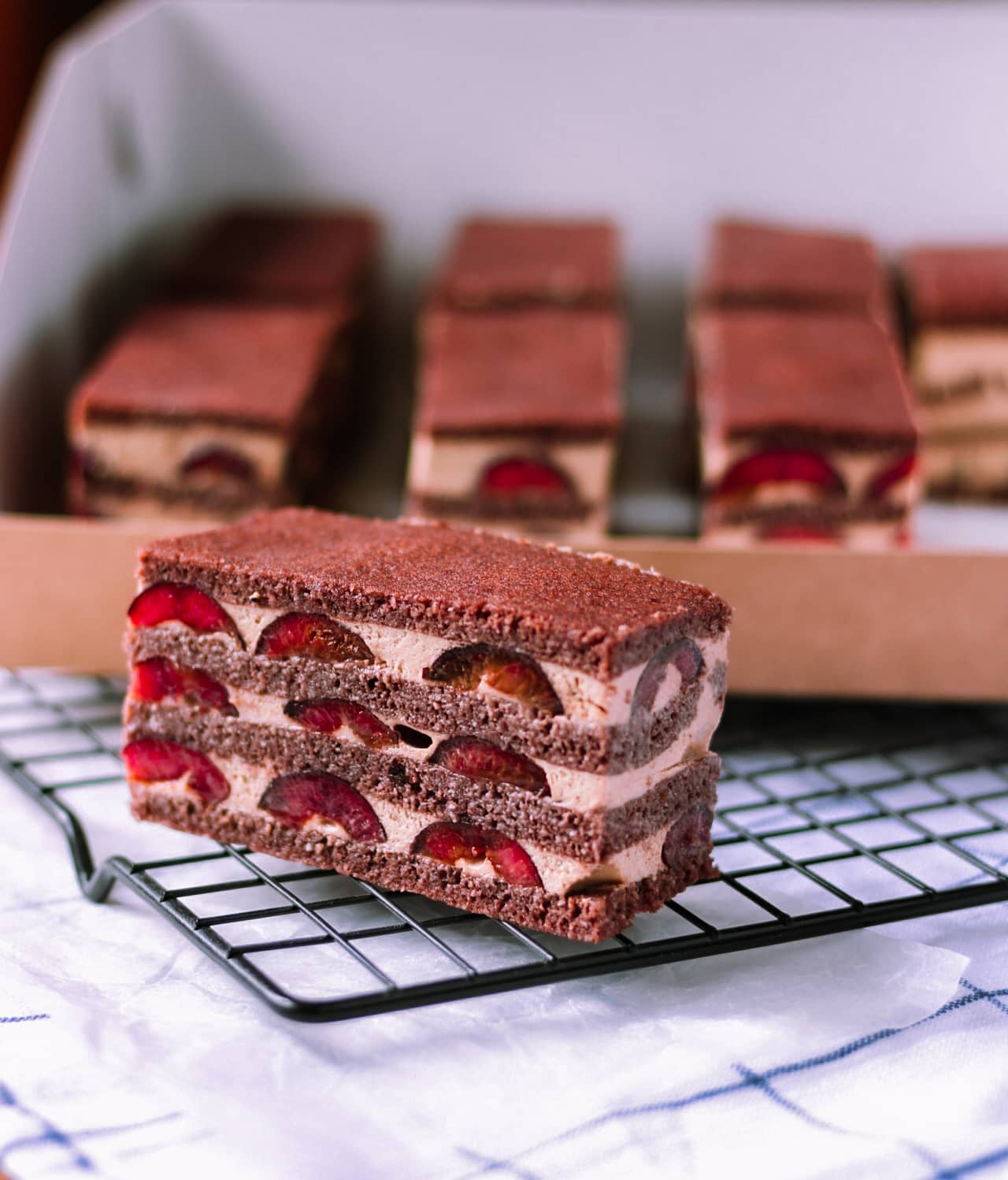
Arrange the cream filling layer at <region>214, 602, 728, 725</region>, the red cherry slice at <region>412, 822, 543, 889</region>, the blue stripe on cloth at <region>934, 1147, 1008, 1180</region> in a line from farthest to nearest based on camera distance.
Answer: the red cherry slice at <region>412, 822, 543, 889</region>
the cream filling layer at <region>214, 602, 728, 725</region>
the blue stripe on cloth at <region>934, 1147, 1008, 1180</region>

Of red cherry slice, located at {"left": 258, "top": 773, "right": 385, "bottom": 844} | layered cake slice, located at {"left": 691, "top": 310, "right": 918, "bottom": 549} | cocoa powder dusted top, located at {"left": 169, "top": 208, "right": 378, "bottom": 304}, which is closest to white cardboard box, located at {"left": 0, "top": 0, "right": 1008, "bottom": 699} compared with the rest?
cocoa powder dusted top, located at {"left": 169, "top": 208, "right": 378, "bottom": 304}

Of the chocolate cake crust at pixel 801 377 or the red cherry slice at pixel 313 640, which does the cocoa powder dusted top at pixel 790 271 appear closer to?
the chocolate cake crust at pixel 801 377

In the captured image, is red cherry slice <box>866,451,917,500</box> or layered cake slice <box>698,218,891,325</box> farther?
layered cake slice <box>698,218,891,325</box>

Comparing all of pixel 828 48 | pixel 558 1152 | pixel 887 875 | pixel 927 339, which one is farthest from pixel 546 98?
pixel 558 1152

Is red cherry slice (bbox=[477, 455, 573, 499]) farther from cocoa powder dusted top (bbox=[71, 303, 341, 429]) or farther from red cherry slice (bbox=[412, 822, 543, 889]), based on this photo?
red cherry slice (bbox=[412, 822, 543, 889])

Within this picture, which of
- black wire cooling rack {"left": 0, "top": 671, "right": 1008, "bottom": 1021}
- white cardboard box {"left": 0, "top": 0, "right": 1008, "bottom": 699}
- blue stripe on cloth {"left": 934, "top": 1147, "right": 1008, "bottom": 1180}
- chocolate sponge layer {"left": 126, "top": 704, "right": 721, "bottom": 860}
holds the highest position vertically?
white cardboard box {"left": 0, "top": 0, "right": 1008, "bottom": 699}

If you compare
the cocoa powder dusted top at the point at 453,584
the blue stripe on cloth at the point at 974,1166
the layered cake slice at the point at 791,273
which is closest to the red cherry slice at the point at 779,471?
the layered cake slice at the point at 791,273
